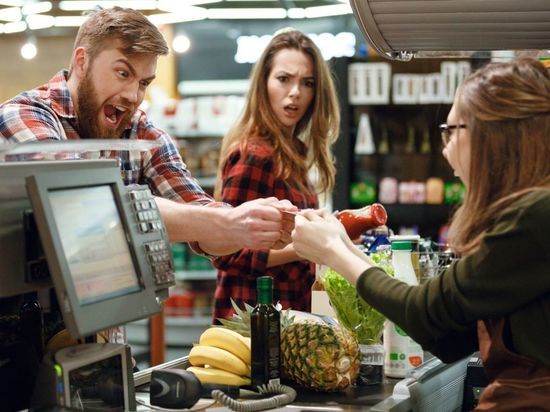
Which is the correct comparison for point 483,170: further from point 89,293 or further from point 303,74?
point 303,74

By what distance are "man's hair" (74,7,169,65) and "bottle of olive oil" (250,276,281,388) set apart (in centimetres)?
106

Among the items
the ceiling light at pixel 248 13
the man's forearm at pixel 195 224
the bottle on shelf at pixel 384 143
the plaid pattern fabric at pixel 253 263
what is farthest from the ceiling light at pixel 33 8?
the man's forearm at pixel 195 224

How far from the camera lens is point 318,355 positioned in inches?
91.5

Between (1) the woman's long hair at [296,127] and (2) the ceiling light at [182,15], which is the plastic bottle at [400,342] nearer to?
(1) the woman's long hair at [296,127]

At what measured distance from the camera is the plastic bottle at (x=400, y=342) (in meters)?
2.60

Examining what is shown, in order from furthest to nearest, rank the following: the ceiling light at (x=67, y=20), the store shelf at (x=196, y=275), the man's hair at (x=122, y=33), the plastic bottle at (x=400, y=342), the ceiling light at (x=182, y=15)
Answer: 1. the ceiling light at (x=67, y=20)
2. the store shelf at (x=196, y=275)
3. the ceiling light at (x=182, y=15)
4. the man's hair at (x=122, y=33)
5. the plastic bottle at (x=400, y=342)

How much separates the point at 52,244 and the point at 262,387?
0.78 metres

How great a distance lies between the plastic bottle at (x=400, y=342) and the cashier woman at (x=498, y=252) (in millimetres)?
474

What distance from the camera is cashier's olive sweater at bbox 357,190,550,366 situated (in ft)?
6.13

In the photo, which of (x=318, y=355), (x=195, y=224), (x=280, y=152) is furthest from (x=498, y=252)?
(x=280, y=152)

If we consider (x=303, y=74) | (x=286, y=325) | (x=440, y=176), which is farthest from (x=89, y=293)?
(x=440, y=176)

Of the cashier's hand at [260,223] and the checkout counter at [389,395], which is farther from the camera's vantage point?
the cashier's hand at [260,223]

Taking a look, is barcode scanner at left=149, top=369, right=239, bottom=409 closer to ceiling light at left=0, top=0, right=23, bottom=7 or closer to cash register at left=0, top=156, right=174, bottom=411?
cash register at left=0, top=156, right=174, bottom=411

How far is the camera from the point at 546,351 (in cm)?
190
